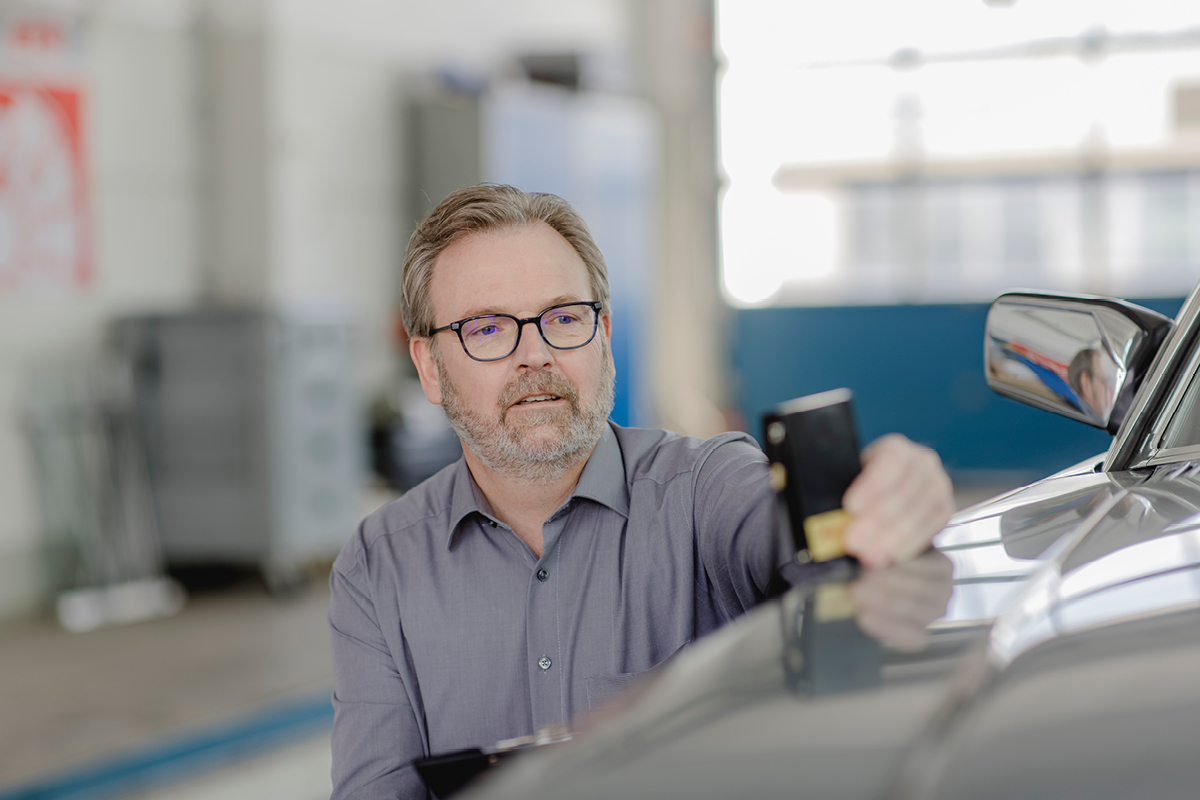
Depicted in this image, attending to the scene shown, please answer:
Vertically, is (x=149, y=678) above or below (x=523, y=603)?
below

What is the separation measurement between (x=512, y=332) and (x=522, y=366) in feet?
0.12

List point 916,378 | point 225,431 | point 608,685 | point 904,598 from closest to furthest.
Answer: point 904,598, point 608,685, point 225,431, point 916,378

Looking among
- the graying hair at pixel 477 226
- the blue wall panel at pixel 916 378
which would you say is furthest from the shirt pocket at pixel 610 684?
the blue wall panel at pixel 916 378

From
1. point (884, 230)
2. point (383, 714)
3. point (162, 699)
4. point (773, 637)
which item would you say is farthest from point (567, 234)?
point (884, 230)

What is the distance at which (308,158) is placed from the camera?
5.84 meters

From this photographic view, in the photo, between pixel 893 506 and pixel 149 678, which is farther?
pixel 149 678

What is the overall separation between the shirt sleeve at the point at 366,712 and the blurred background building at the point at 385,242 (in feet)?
6.80

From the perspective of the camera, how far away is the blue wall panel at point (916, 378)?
7188mm

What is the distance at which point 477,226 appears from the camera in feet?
4.28

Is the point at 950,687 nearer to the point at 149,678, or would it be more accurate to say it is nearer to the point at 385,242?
the point at 149,678

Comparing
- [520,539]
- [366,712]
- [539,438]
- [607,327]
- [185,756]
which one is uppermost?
[607,327]

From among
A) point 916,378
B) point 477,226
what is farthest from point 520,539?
point 916,378

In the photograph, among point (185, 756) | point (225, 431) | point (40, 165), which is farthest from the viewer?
point (225, 431)

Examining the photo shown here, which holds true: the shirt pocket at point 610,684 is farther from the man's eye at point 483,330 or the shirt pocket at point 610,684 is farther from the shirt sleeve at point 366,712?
the man's eye at point 483,330
